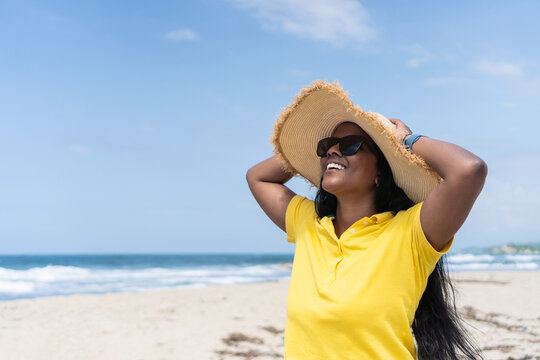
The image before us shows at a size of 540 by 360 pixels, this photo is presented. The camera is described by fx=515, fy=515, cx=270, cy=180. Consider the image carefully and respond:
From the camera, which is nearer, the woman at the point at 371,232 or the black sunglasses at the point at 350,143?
the woman at the point at 371,232

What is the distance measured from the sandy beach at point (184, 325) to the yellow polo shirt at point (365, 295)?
8.09 ft

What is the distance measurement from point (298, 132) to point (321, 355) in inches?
43.4

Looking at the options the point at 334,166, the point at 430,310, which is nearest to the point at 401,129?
the point at 334,166

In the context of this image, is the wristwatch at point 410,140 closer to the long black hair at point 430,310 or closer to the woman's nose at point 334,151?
the long black hair at point 430,310

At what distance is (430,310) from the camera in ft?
7.30

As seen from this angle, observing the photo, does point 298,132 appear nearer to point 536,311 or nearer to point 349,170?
point 349,170

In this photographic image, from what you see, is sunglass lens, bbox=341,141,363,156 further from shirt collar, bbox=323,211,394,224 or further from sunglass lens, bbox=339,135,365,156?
shirt collar, bbox=323,211,394,224

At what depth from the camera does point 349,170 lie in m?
2.18

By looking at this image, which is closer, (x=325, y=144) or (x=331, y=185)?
(x=331, y=185)

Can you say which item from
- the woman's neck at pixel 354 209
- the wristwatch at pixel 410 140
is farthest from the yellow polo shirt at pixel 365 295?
the wristwatch at pixel 410 140

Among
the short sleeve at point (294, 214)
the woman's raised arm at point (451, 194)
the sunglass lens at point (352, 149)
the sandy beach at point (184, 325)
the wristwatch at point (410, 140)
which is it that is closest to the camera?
the woman's raised arm at point (451, 194)

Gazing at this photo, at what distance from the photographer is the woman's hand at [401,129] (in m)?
2.11

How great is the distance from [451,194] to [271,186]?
1.08 meters

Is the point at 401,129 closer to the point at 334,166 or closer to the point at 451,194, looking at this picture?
the point at 334,166
